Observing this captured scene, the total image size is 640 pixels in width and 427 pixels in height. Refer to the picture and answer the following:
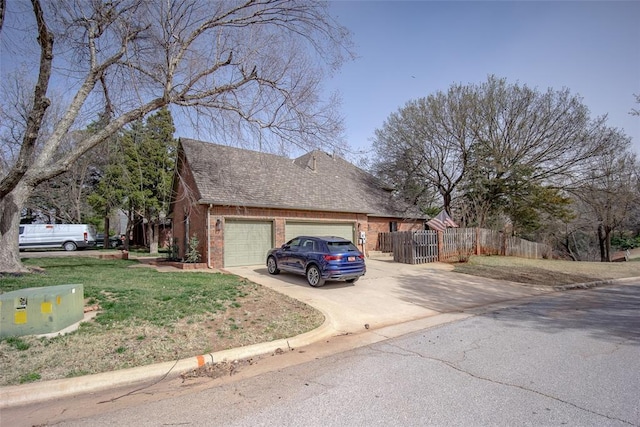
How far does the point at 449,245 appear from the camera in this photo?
18344mm

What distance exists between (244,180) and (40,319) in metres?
12.5

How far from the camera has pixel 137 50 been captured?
11.4 meters

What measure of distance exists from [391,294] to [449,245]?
9.59 meters

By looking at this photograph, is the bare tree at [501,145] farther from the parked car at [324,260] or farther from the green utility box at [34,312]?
the green utility box at [34,312]

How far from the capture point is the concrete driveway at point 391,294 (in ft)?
25.5

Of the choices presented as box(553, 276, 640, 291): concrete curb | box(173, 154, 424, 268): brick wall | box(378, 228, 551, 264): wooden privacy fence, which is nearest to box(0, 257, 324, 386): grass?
box(173, 154, 424, 268): brick wall

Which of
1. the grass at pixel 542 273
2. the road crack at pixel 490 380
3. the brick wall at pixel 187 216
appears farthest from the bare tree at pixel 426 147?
the road crack at pixel 490 380

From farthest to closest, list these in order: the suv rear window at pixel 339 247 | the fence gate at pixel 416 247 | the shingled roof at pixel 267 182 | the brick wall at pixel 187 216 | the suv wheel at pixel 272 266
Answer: the fence gate at pixel 416 247 → the shingled roof at pixel 267 182 → the brick wall at pixel 187 216 → the suv wheel at pixel 272 266 → the suv rear window at pixel 339 247

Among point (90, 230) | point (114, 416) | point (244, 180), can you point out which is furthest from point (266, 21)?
point (90, 230)

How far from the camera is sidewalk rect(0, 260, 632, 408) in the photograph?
4.21 metres

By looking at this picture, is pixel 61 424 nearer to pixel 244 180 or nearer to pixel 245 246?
pixel 245 246

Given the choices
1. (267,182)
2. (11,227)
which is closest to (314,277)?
(267,182)

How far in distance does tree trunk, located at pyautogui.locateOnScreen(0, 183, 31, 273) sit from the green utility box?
6.59 m

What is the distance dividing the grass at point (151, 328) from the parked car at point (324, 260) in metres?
1.85
